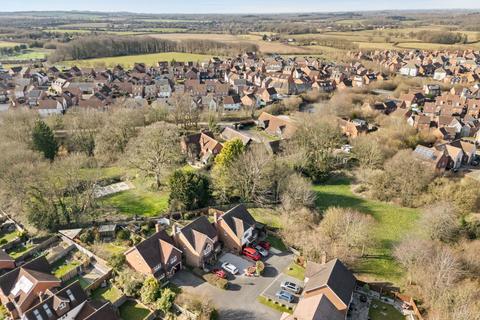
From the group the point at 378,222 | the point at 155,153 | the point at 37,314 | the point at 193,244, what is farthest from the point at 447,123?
the point at 37,314

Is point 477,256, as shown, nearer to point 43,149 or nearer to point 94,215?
point 94,215

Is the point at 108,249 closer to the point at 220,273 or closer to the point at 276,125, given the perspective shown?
the point at 220,273

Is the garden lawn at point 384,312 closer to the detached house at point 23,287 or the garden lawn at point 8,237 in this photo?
the detached house at point 23,287

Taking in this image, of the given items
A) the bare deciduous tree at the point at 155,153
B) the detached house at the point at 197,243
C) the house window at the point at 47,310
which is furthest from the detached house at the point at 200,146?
the house window at the point at 47,310

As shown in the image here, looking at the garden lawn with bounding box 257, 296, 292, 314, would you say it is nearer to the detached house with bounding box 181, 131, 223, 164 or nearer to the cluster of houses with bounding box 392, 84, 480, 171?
the detached house with bounding box 181, 131, 223, 164

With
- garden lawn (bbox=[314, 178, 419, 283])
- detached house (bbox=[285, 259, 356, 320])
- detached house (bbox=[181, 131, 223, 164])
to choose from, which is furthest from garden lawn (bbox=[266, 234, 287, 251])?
detached house (bbox=[181, 131, 223, 164])
